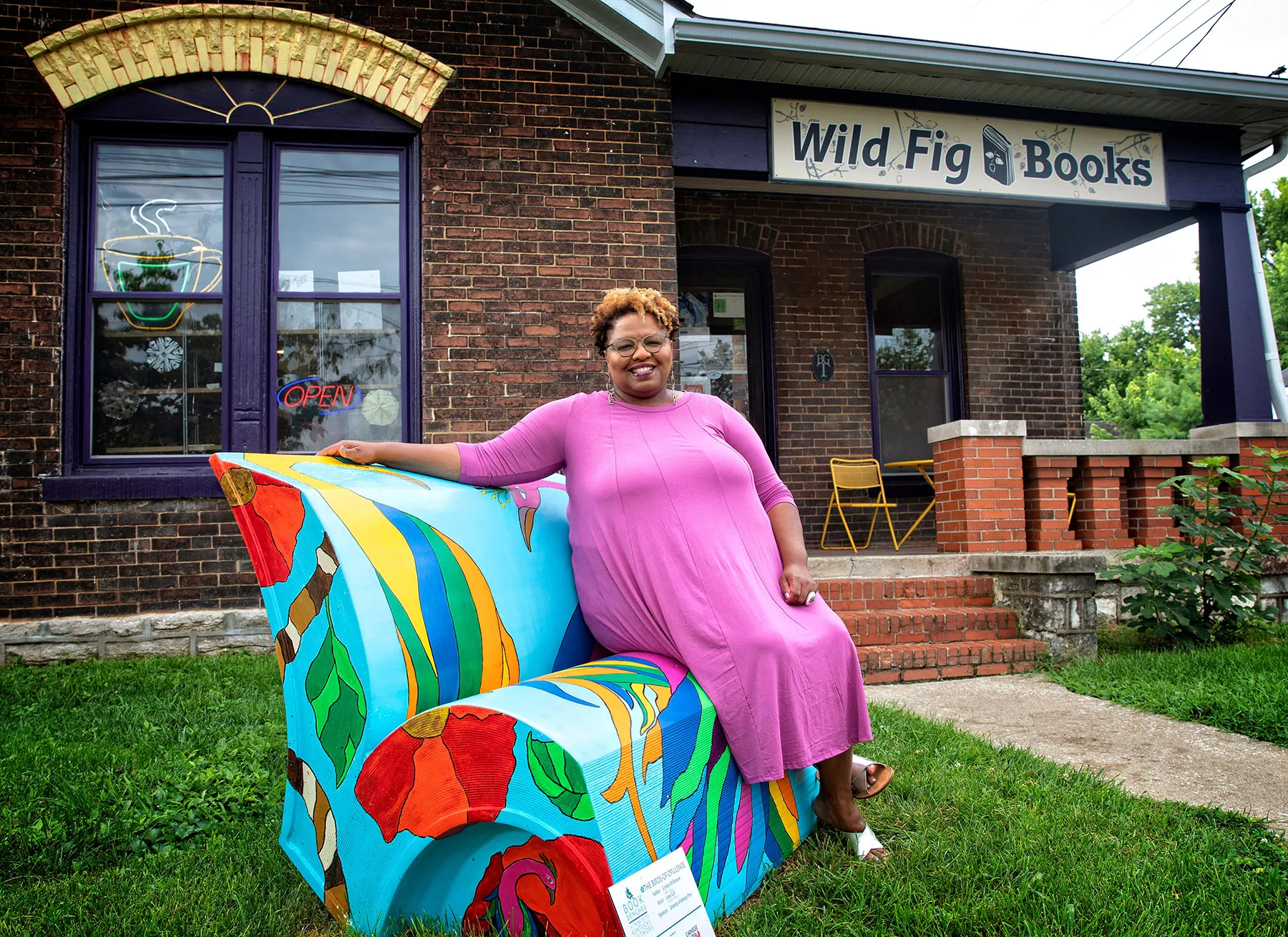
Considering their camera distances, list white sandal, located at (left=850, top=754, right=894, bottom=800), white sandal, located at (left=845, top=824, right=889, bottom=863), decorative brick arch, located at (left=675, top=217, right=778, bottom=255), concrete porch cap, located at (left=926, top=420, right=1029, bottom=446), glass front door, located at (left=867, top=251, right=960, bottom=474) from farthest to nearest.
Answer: glass front door, located at (left=867, top=251, right=960, bottom=474), decorative brick arch, located at (left=675, top=217, right=778, bottom=255), concrete porch cap, located at (left=926, top=420, right=1029, bottom=446), white sandal, located at (left=850, top=754, right=894, bottom=800), white sandal, located at (left=845, top=824, right=889, bottom=863)

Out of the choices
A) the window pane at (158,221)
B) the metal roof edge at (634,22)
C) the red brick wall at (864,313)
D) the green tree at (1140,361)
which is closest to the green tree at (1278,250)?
the green tree at (1140,361)

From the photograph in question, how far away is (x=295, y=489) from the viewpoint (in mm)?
1989

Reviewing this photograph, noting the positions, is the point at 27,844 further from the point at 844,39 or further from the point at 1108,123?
the point at 1108,123

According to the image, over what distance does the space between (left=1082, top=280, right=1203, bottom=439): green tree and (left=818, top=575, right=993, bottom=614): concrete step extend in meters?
34.6

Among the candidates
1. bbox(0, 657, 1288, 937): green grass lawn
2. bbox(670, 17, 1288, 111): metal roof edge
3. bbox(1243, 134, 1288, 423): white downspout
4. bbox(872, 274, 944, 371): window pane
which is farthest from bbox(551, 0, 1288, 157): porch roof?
bbox(0, 657, 1288, 937): green grass lawn

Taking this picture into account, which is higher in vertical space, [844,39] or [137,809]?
[844,39]

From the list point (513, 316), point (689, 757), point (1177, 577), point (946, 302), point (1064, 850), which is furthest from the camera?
point (946, 302)

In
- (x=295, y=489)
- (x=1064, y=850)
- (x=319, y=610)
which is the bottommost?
(x=1064, y=850)

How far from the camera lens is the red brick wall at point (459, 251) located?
4930mm

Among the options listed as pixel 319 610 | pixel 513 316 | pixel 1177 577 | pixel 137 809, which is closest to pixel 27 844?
pixel 137 809

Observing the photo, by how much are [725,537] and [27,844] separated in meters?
2.15

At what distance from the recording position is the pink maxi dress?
85.0 inches

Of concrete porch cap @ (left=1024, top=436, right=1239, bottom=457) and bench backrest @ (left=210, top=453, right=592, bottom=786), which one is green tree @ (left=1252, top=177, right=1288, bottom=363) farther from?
bench backrest @ (left=210, top=453, right=592, bottom=786)

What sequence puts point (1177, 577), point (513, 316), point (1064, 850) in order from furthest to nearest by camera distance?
1. point (513, 316)
2. point (1177, 577)
3. point (1064, 850)
